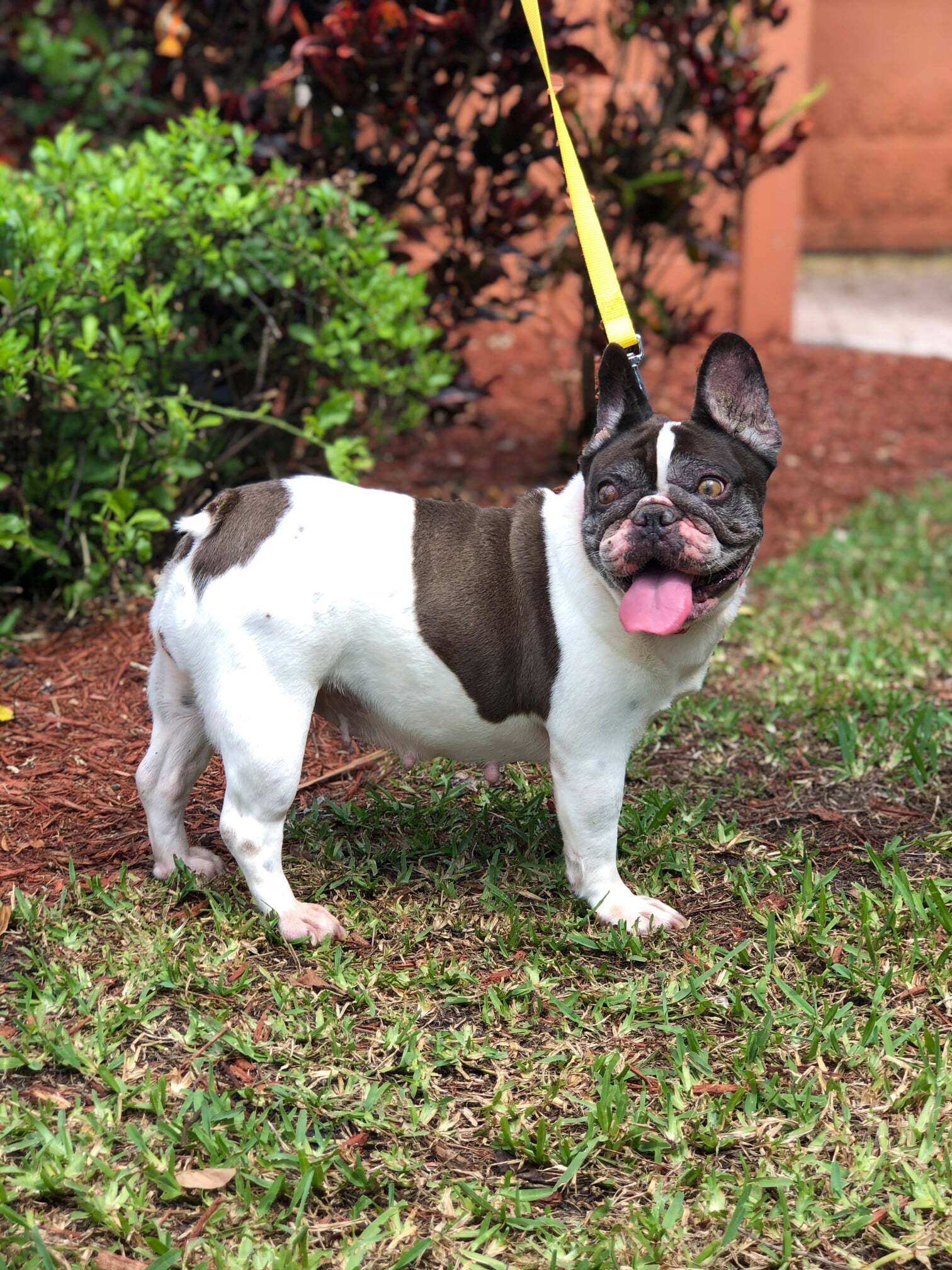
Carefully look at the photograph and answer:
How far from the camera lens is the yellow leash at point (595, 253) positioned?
11.3 feet

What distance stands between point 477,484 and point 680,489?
426cm

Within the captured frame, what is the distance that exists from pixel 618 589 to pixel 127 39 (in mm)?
5399

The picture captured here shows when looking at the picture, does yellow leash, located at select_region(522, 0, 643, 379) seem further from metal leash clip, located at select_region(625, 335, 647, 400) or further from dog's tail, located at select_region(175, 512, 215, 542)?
dog's tail, located at select_region(175, 512, 215, 542)

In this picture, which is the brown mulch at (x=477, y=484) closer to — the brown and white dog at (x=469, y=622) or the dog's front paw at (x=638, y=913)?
the brown and white dog at (x=469, y=622)

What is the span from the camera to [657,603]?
120 inches

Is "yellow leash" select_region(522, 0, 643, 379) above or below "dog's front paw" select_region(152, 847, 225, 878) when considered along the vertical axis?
above

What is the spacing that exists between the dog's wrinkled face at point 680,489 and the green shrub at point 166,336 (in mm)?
2093

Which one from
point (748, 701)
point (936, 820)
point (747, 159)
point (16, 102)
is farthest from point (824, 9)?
point (936, 820)

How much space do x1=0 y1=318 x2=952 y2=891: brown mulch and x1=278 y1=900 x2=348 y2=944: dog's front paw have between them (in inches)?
21.0

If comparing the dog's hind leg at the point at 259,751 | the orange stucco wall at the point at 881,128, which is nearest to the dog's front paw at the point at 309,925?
the dog's hind leg at the point at 259,751

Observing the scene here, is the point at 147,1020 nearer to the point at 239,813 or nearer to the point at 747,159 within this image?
the point at 239,813

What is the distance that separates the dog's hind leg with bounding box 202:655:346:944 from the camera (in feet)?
10.5

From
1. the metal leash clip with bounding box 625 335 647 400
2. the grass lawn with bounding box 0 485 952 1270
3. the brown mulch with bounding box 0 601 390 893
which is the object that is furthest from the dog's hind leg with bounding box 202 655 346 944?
the metal leash clip with bounding box 625 335 647 400

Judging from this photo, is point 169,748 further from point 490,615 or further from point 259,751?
point 490,615
